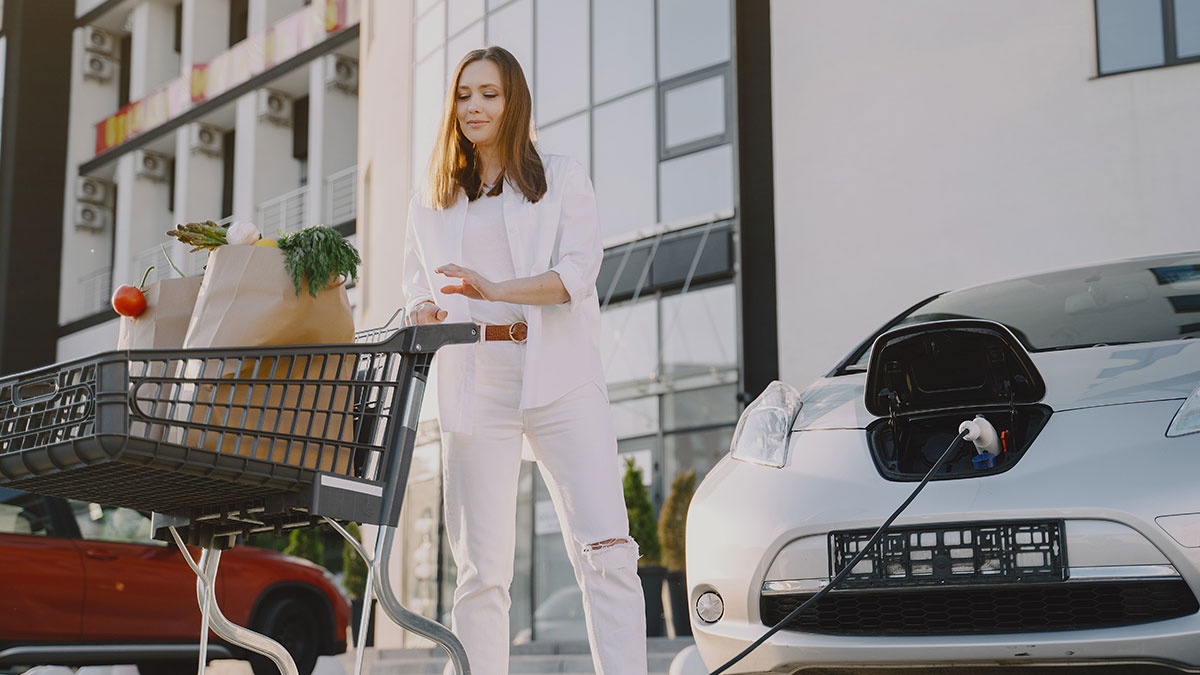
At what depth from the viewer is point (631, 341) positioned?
12172mm

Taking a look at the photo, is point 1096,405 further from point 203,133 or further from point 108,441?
point 203,133

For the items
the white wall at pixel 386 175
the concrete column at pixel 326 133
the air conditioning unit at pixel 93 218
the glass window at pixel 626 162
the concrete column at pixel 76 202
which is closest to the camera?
the glass window at pixel 626 162

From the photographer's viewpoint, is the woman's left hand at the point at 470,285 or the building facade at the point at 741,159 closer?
the woman's left hand at the point at 470,285

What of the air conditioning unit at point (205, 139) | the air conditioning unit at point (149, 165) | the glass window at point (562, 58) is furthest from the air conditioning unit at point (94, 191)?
the glass window at point (562, 58)

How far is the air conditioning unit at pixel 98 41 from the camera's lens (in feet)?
77.8

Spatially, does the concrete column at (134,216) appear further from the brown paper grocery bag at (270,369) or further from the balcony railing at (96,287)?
the brown paper grocery bag at (270,369)

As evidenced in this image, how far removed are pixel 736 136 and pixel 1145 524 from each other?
726 centimetres

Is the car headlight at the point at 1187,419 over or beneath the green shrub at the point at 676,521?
over

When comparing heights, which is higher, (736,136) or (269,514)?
(736,136)

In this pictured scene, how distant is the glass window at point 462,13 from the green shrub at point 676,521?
5.20m

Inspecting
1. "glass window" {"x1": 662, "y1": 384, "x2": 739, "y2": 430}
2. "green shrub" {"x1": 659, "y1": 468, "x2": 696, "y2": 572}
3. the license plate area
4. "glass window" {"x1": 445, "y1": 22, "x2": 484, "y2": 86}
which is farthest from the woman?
"glass window" {"x1": 445, "y1": 22, "x2": 484, "y2": 86}

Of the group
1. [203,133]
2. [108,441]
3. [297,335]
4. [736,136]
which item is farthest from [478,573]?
[203,133]

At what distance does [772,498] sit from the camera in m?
3.21

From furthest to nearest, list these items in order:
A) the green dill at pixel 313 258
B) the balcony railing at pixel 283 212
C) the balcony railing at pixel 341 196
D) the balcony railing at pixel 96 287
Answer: the balcony railing at pixel 96 287 < the balcony railing at pixel 283 212 < the balcony railing at pixel 341 196 < the green dill at pixel 313 258
